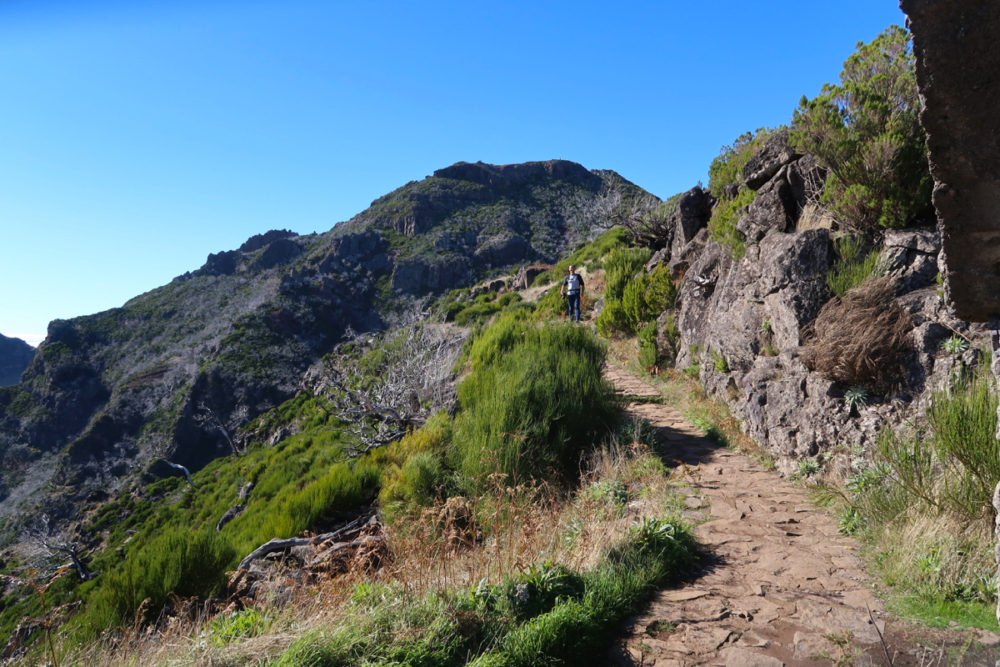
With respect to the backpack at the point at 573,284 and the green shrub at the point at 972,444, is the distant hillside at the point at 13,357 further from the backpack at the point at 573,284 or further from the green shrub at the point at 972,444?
the green shrub at the point at 972,444

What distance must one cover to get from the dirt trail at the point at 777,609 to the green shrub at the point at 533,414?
5.73 feet

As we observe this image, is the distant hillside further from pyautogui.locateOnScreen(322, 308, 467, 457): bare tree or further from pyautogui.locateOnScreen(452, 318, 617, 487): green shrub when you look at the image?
pyautogui.locateOnScreen(452, 318, 617, 487): green shrub

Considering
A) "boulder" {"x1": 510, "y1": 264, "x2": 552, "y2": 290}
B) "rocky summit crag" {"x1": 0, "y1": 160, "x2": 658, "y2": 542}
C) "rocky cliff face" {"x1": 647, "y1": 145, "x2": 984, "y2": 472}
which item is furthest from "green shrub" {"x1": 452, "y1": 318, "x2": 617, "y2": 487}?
"boulder" {"x1": 510, "y1": 264, "x2": 552, "y2": 290}

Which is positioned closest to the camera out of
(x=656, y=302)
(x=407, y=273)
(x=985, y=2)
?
(x=985, y=2)

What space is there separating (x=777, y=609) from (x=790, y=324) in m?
3.71

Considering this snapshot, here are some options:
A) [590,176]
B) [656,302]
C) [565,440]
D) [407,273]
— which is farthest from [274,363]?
[590,176]

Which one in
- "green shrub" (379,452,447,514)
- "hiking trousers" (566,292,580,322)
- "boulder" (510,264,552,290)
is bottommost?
"green shrub" (379,452,447,514)

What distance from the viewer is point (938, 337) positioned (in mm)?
4277

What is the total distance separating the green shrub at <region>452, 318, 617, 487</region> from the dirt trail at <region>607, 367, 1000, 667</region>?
1747 mm

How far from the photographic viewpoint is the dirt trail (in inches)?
95.7

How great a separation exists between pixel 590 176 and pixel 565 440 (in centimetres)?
8586

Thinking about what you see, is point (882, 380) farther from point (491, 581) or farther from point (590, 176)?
point (590, 176)

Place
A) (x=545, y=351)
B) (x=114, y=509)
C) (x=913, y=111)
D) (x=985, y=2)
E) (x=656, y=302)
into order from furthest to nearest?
(x=114, y=509), (x=656, y=302), (x=545, y=351), (x=913, y=111), (x=985, y=2)

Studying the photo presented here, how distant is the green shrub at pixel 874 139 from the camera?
5.14 m
